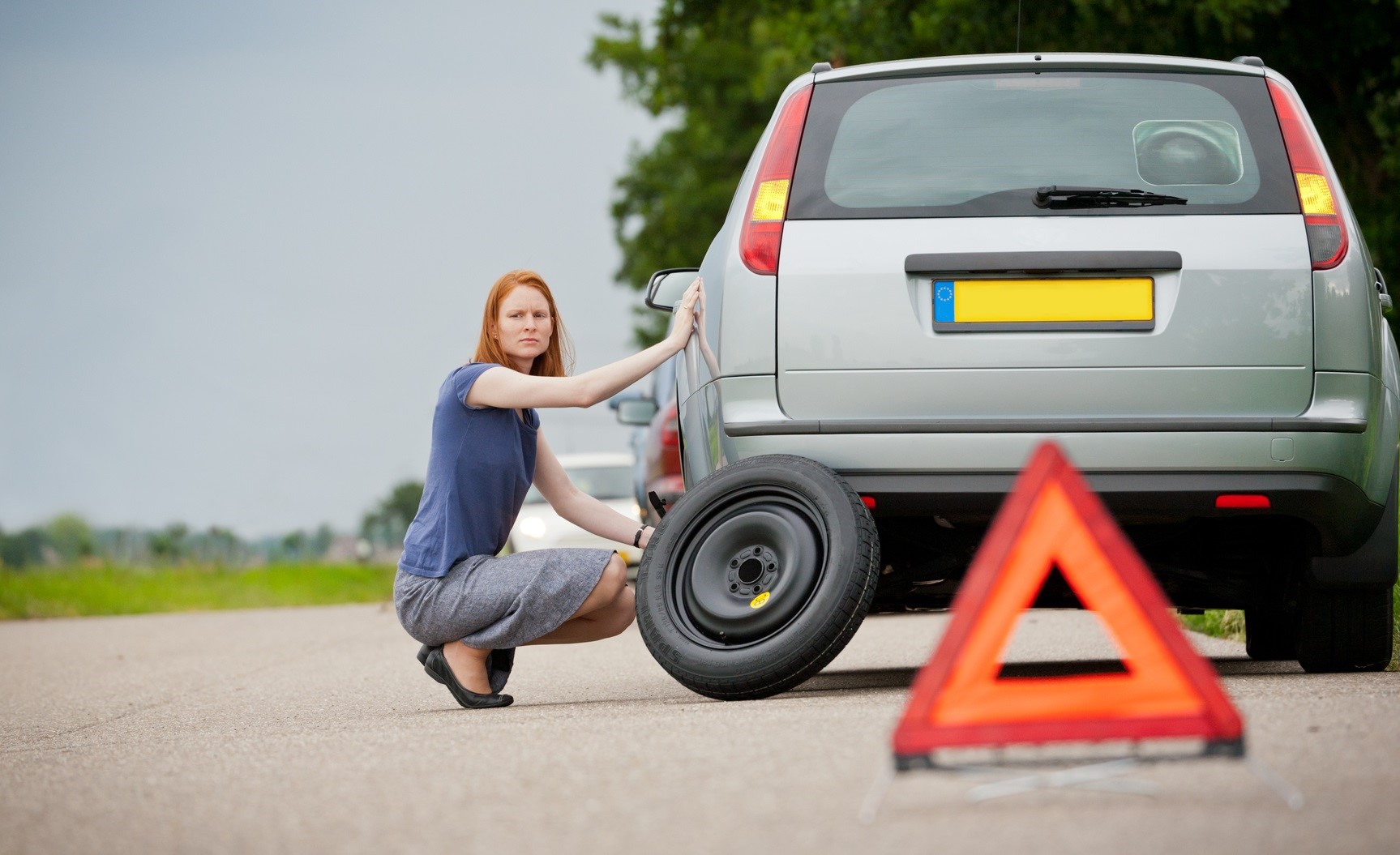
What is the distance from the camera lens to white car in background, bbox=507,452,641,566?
51.2 ft

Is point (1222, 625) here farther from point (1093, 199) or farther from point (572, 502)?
point (1093, 199)

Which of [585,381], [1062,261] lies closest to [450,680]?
[585,381]

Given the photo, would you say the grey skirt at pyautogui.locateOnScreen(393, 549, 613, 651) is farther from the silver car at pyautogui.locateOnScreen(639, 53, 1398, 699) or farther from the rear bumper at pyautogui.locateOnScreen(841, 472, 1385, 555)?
the rear bumper at pyautogui.locateOnScreen(841, 472, 1385, 555)

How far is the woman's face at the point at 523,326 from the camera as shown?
544cm

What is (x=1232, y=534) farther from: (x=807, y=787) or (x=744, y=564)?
(x=807, y=787)

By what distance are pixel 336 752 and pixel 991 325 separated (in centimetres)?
207

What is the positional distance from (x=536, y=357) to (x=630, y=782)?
8.42ft

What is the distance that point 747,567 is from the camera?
4605 millimetres

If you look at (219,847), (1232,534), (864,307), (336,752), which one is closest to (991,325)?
(864,307)

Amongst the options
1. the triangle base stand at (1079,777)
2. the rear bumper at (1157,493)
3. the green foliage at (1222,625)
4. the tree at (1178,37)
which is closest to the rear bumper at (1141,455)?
the rear bumper at (1157,493)

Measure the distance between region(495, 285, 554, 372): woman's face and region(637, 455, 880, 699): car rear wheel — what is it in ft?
3.39

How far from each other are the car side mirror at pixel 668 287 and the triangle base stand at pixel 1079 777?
2.48 m

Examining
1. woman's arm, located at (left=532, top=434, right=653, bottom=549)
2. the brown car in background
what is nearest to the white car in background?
the brown car in background

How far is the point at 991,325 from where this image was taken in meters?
4.48
